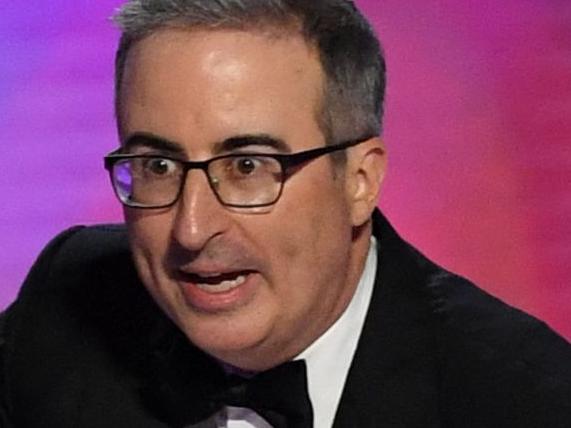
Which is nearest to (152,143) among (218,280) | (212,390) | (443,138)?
(218,280)

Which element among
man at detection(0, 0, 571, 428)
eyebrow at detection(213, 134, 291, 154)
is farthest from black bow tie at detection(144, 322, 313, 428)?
eyebrow at detection(213, 134, 291, 154)

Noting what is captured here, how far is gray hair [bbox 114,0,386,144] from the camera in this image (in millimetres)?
1357

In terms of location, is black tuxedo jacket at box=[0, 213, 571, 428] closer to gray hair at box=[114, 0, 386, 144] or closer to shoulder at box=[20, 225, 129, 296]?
shoulder at box=[20, 225, 129, 296]

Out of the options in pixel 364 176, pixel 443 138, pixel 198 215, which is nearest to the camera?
pixel 198 215

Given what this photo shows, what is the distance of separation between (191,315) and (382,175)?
256 mm

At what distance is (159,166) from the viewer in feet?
4.47

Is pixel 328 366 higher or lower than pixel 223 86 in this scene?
lower

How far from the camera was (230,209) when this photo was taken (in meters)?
1.34

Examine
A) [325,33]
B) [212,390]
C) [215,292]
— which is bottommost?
[212,390]

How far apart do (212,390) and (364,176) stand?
28cm

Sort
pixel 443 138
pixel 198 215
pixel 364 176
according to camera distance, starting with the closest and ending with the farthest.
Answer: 1. pixel 198 215
2. pixel 364 176
3. pixel 443 138

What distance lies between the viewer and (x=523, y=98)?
2.09m

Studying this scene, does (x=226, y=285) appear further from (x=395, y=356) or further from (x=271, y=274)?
(x=395, y=356)

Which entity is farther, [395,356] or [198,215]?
[395,356]
